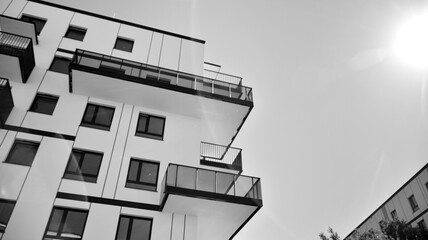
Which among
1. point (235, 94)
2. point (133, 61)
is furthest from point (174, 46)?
point (235, 94)

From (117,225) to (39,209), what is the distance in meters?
2.85

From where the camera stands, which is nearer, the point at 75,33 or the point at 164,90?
the point at 164,90

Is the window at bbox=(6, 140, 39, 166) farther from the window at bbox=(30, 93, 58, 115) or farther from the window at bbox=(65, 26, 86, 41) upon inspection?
the window at bbox=(65, 26, 86, 41)

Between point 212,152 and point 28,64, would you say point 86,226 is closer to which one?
point 212,152

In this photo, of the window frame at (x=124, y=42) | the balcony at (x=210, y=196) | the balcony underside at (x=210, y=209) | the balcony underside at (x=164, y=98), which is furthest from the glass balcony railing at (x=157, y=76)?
the balcony underside at (x=210, y=209)

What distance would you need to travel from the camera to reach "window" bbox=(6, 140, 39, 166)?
1352 cm

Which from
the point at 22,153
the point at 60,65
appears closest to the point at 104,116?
the point at 22,153

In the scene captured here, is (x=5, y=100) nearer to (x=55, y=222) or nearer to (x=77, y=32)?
(x=55, y=222)

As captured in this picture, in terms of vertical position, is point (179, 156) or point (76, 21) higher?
point (76, 21)

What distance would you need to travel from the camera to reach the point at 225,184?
1436 centimetres

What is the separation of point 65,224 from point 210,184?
5.67 meters

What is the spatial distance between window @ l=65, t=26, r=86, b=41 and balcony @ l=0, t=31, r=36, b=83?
3.34 m

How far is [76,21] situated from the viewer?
782 inches

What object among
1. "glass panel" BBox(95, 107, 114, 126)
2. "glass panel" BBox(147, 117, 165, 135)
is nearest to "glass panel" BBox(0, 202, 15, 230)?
"glass panel" BBox(95, 107, 114, 126)
